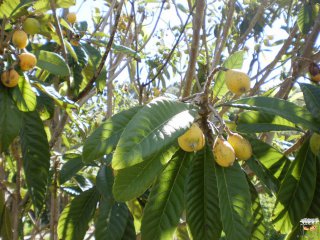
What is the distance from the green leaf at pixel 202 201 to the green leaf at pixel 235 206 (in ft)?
0.25

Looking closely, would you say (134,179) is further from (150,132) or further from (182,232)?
(182,232)

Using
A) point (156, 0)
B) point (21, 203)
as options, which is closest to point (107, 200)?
point (21, 203)

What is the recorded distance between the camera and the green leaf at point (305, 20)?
215 cm

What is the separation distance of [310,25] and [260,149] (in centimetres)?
129

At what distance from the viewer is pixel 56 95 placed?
1.31m

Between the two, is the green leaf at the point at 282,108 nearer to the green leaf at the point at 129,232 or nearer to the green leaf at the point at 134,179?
the green leaf at the point at 134,179

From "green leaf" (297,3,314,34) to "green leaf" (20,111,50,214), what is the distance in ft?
4.77

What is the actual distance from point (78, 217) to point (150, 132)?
0.83m

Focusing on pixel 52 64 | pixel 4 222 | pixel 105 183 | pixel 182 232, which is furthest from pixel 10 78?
pixel 182 232

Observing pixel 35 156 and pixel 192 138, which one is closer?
pixel 192 138

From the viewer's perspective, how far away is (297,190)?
109cm

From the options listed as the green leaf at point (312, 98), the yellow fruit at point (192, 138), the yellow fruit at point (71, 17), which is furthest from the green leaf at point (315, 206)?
the yellow fruit at point (71, 17)

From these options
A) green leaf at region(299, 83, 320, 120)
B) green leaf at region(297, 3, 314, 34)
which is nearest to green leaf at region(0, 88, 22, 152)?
green leaf at region(299, 83, 320, 120)

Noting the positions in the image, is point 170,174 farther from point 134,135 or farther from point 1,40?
point 1,40
